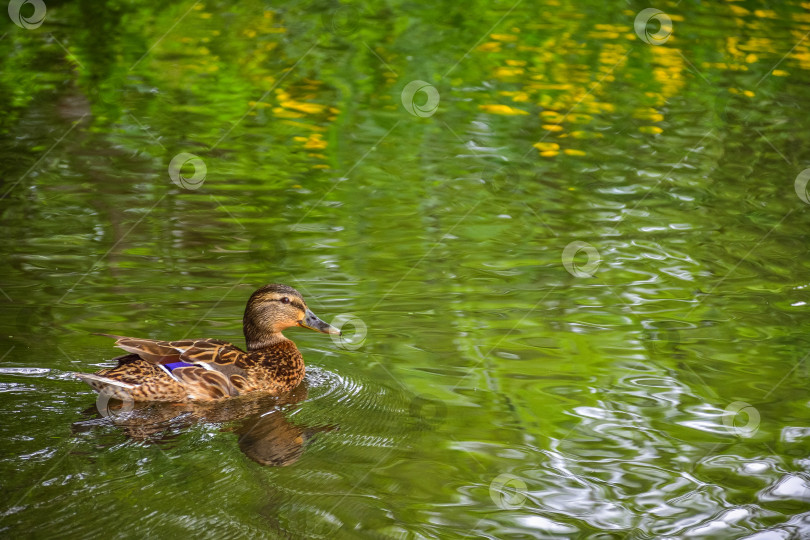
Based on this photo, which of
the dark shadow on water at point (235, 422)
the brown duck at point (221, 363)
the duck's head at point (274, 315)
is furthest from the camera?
the duck's head at point (274, 315)

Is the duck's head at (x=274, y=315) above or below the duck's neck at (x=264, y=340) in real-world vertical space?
above

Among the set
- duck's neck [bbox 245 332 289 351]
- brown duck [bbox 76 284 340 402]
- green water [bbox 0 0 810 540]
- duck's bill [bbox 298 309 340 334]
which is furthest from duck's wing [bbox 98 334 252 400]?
duck's bill [bbox 298 309 340 334]

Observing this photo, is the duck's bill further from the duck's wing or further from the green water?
the duck's wing

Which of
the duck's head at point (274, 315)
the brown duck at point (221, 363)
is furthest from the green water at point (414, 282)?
the duck's head at point (274, 315)

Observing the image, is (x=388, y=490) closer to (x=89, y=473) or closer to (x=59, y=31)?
(x=89, y=473)

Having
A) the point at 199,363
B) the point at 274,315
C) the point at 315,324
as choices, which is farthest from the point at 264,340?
the point at 199,363

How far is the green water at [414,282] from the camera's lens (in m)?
4.43

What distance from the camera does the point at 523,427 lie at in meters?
5.16

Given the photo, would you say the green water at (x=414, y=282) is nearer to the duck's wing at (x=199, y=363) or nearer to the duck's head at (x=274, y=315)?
the duck's wing at (x=199, y=363)

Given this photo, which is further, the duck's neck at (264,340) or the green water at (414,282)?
the duck's neck at (264,340)

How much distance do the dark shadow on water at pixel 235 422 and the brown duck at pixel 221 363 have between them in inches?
2.9

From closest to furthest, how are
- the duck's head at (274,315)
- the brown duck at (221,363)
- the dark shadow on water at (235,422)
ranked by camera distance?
the dark shadow on water at (235,422)
the brown duck at (221,363)
the duck's head at (274,315)

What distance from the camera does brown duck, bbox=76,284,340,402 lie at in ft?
17.1

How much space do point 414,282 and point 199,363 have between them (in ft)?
7.58
